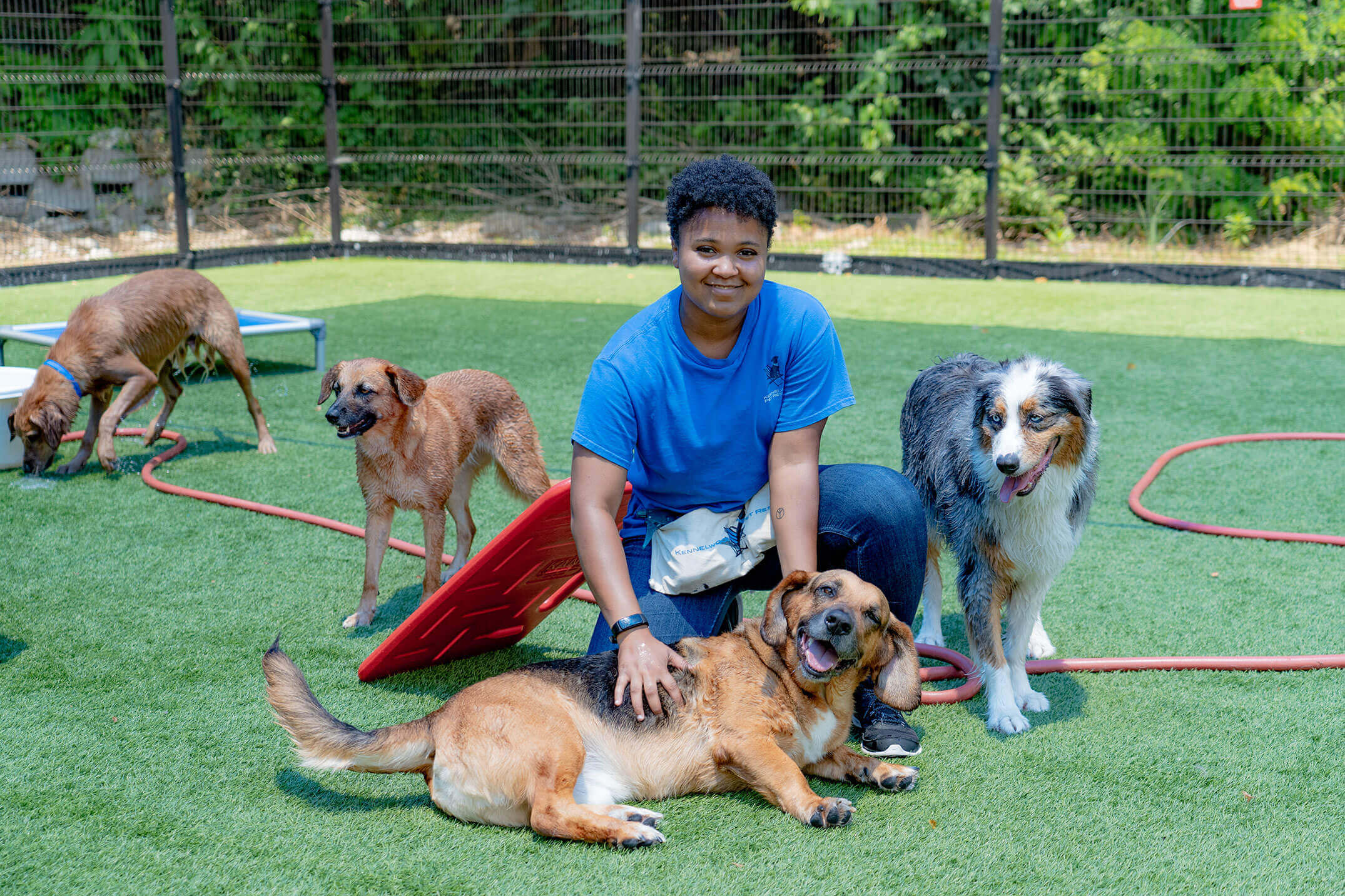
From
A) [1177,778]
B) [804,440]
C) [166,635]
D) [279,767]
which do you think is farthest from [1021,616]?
[166,635]

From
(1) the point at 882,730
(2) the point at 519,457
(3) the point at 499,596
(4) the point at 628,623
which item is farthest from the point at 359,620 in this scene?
(1) the point at 882,730

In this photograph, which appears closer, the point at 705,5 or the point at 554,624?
the point at 554,624

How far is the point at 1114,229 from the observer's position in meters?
14.1

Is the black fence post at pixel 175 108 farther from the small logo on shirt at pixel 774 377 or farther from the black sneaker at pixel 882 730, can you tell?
the black sneaker at pixel 882 730

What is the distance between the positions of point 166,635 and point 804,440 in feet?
7.28

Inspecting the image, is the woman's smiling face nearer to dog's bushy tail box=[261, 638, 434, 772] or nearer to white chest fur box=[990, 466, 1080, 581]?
white chest fur box=[990, 466, 1080, 581]

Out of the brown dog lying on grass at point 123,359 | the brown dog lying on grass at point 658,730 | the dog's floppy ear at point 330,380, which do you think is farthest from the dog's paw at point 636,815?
the brown dog lying on grass at point 123,359

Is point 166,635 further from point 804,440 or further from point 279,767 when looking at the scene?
point 804,440

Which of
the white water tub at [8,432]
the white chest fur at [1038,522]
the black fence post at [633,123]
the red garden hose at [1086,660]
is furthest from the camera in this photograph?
the black fence post at [633,123]

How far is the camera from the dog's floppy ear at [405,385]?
4.15 m

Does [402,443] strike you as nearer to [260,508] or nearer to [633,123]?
[260,508]

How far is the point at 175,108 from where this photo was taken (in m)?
13.5

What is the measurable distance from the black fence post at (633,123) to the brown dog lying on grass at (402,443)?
414 inches

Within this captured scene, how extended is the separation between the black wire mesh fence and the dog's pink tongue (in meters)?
11.7
